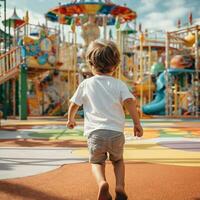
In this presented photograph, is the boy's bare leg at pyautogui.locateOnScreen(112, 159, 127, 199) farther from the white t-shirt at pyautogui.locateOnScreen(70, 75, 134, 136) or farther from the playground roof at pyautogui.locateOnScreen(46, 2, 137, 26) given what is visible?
the playground roof at pyautogui.locateOnScreen(46, 2, 137, 26)

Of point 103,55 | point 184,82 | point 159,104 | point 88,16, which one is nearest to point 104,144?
point 103,55

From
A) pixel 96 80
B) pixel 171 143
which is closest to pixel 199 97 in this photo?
pixel 171 143

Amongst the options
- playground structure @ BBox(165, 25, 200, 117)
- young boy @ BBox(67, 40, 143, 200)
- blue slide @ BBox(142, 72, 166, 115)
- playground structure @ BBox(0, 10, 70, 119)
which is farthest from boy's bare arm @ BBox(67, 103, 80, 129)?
blue slide @ BBox(142, 72, 166, 115)

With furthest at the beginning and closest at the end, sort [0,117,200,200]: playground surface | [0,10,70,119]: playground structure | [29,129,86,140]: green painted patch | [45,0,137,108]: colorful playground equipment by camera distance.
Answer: [45,0,137,108]: colorful playground equipment < [0,10,70,119]: playground structure < [29,129,86,140]: green painted patch < [0,117,200,200]: playground surface

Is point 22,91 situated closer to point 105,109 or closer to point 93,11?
point 93,11

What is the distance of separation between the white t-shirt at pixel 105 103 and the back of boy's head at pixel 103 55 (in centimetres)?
10

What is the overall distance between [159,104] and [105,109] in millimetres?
18863

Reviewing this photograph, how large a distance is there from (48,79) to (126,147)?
16273 millimetres

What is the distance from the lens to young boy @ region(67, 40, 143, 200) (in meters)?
3.06

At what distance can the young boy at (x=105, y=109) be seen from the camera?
10.0ft

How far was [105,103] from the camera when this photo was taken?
3104mm

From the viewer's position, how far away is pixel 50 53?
59.3ft

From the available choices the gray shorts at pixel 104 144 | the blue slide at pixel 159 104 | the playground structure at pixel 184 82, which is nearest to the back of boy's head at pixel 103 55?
the gray shorts at pixel 104 144

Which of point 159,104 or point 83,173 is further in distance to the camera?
point 159,104
